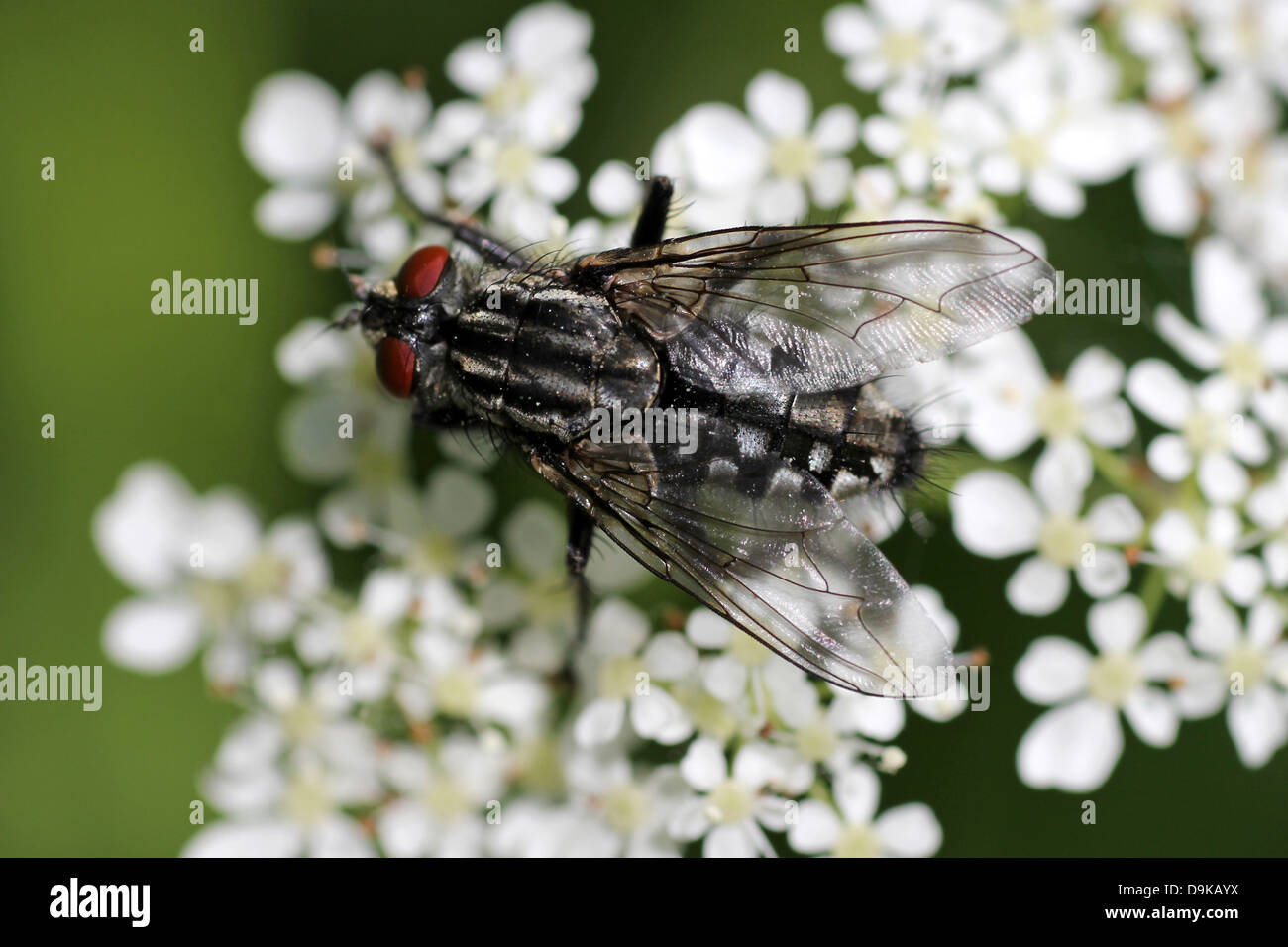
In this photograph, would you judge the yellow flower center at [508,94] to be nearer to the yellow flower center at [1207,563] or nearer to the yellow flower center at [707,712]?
the yellow flower center at [707,712]

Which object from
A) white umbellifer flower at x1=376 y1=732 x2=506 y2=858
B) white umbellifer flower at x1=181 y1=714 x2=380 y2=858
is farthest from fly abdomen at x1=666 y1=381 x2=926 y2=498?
white umbellifer flower at x1=181 y1=714 x2=380 y2=858

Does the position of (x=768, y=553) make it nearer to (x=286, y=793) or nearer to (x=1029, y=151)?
(x=1029, y=151)

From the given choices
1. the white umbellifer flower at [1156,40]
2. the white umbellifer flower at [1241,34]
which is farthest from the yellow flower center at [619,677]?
the white umbellifer flower at [1241,34]

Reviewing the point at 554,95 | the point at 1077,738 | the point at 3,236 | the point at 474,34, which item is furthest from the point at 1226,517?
the point at 3,236

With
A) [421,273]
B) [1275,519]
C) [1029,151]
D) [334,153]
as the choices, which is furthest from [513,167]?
[1275,519]

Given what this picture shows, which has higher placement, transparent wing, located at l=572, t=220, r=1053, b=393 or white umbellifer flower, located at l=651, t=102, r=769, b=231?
white umbellifer flower, located at l=651, t=102, r=769, b=231

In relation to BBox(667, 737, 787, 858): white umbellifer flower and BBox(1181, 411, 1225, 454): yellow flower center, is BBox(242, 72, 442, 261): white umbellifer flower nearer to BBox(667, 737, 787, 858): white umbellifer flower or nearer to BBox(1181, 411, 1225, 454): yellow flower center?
BBox(667, 737, 787, 858): white umbellifer flower

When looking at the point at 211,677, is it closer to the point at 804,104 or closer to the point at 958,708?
the point at 958,708
